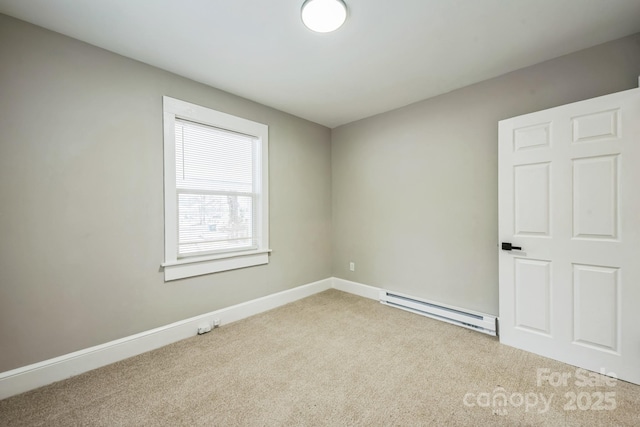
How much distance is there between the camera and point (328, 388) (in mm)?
1777

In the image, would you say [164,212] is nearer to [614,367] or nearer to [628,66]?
[614,367]

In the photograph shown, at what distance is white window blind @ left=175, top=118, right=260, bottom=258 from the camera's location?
2564mm

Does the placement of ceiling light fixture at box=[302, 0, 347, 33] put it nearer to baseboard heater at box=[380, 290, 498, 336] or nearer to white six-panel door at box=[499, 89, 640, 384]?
white six-panel door at box=[499, 89, 640, 384]

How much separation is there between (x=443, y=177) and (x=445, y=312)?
4.97 ft

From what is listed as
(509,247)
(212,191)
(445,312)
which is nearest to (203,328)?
(212,191)

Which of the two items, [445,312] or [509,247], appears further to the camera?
Result: [445,312]

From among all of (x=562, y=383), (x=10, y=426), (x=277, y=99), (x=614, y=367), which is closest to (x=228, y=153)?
(x=277, y=99)

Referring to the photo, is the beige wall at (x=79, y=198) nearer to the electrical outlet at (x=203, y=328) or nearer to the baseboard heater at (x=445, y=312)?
the electrical outlet at (x=203, y=328)

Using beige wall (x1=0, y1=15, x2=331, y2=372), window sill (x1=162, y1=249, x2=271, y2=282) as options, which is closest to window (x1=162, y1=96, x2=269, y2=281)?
window sill (x1=162, y1=249, x2=271, y2=282)

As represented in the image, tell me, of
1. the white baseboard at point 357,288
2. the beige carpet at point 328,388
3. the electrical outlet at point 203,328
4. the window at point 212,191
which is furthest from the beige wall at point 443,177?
the electrical outlet at point 203,328

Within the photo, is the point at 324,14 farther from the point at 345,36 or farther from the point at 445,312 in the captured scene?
the point at 445,312

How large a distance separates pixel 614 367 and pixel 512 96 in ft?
7.72

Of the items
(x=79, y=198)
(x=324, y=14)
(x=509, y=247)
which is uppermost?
(x=324, y=14)

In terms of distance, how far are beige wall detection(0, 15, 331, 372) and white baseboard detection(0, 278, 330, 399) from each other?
0.19 feet
